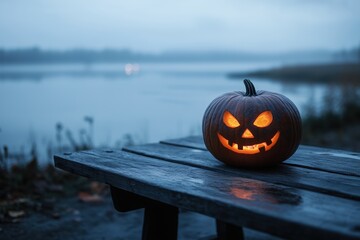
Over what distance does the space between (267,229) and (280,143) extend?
76 centimetres

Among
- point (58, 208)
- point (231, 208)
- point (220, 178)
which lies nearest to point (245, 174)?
point (220, 178)

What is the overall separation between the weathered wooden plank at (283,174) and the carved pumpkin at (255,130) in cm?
6

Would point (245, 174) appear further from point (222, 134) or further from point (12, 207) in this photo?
point (12, 207)

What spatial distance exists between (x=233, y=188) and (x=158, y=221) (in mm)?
855

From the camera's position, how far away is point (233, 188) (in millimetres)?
1593

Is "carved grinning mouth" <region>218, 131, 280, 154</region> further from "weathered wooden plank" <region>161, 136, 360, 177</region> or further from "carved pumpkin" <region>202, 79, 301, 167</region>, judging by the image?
"weathered wooden plank" <region>161, 136, 360, 177</region>

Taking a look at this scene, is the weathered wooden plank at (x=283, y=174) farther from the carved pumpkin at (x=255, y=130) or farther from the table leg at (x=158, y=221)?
the table leg at (x=158, y=221)

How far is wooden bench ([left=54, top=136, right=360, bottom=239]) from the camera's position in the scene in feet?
4.11

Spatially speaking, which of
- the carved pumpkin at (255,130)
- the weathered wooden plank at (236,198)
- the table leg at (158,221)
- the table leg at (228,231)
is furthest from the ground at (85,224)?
the carved pumpkin at (255,130)

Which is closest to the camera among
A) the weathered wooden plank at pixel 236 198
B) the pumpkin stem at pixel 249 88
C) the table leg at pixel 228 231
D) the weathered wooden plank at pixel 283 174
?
the weathered wooden plank at pixel 236 198

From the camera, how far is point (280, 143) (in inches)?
77.1

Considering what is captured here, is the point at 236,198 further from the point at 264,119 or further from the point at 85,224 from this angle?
the point at 85,224

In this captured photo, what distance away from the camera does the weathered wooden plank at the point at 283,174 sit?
62.4 inches

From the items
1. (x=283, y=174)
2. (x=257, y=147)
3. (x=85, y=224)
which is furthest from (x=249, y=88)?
(x=85, y=224)
